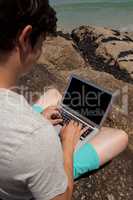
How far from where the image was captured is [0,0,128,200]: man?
1897 millimetres

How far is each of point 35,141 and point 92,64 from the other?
5.78 m

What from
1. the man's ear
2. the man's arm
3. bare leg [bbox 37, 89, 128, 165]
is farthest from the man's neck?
bare leg [bbox 37, 89, 128, 165]

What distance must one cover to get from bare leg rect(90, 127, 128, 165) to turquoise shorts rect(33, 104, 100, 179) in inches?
1.6

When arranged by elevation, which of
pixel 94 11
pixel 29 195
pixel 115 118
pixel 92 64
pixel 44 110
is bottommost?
pixel 94 11

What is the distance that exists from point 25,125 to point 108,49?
19.9 feet

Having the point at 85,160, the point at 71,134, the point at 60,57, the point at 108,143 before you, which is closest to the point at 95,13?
the point at 60,57

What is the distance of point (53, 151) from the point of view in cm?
196

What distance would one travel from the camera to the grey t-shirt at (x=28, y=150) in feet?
6.21

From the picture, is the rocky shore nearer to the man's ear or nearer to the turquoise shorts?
the turquoise shorts

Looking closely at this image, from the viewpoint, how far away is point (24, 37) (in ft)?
6.50

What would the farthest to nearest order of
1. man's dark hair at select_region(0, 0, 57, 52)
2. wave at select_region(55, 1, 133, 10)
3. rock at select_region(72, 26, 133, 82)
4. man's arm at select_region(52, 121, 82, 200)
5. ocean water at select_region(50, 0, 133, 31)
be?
wave at select_region(55, 1, 133, 10), ocean water at select_region(50, 0, 133, 31), rock at select_region(72, 26, 133, 82), man's arm at select_region(52, 121, 82, 200), man's dark hair at select_region(0, 0, 57, 52)

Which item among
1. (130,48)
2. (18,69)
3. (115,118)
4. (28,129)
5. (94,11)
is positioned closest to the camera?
(28,129)

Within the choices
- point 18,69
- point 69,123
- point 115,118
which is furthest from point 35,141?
point 115,118

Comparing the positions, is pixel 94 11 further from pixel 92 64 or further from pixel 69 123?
pixel 69 123
